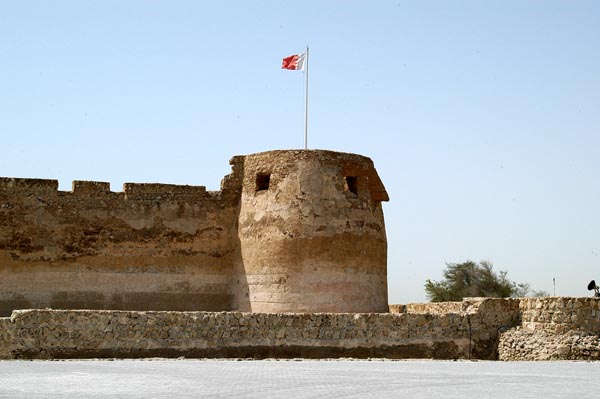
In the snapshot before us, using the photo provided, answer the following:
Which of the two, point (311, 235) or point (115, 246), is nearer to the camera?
point (311, 235)

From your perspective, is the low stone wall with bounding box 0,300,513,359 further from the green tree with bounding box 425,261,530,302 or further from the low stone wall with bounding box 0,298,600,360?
the green tree with bounding box 425,261,530,302

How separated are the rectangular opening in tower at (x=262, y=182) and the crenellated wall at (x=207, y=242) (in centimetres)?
6

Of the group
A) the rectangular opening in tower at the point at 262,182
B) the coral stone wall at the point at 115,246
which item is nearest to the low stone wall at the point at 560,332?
the rectangular opening in tower at the point at 262,182

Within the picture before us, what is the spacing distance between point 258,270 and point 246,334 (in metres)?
3.34

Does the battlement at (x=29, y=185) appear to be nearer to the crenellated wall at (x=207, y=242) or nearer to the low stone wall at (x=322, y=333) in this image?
the crenellated wall at (x=207, y=242)

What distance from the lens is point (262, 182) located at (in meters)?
24.6

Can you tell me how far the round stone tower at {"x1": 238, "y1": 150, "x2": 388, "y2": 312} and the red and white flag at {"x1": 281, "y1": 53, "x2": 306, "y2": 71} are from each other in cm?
292

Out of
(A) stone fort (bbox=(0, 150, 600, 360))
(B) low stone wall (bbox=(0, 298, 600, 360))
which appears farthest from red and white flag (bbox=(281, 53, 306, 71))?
(B) low stone wall (bbox=(0, 298, 600, 360))

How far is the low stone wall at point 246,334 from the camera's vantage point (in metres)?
19.4

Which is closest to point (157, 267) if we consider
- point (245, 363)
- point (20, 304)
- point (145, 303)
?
point (145, 303)

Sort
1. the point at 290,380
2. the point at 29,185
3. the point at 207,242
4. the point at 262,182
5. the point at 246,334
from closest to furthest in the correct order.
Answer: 1. the point at 290,380
2. the point at 246,334
3. the point at 29,185
4. the point at 207,242
5. the point at 262,182

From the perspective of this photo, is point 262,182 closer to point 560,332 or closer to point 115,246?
point 115,246

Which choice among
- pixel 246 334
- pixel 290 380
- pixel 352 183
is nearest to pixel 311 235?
pixel 352 183

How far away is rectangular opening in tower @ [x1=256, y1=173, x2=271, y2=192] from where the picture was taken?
24484mm
